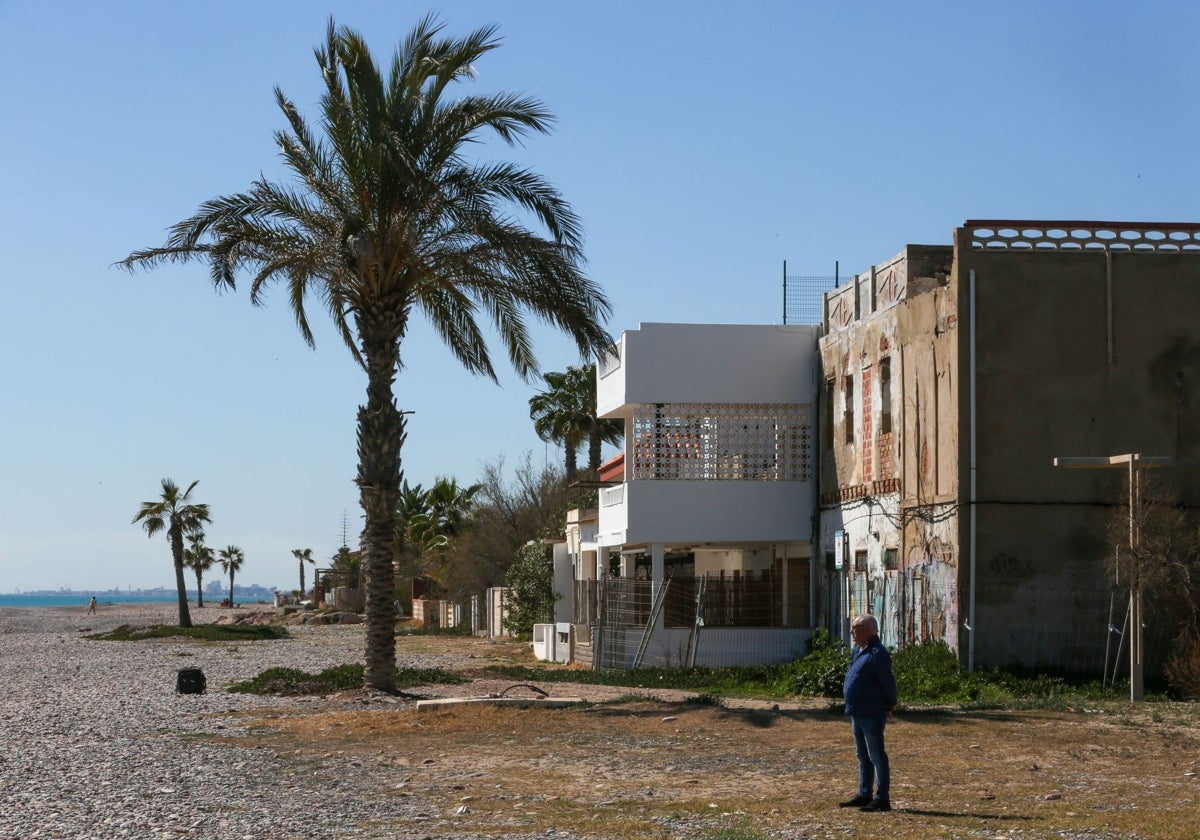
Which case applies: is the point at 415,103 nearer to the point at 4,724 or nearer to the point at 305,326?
the point at 305,326

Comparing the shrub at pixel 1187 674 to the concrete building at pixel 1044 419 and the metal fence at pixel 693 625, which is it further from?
the metal fence at pixel 693 625

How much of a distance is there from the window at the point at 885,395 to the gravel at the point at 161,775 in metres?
10.6

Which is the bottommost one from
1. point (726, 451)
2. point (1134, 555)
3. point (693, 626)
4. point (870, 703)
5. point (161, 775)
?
point (161, 775)

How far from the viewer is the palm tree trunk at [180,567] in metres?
60.6

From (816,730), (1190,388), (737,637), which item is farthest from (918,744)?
(737,637)

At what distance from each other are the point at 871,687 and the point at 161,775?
7167 millimetres

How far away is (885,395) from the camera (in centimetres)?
2777

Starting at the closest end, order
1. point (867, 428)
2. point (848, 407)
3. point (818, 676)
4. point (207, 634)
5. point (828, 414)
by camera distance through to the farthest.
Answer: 1. point (818, 676)
2. point (867, 428)
3. point (848, 407)
4. point (828, 414)
5. point (207, 634)

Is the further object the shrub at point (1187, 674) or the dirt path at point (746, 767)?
the shrub at point (1187, 674)

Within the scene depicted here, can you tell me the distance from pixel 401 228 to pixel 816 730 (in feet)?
32.6

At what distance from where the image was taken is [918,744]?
16.2 meters

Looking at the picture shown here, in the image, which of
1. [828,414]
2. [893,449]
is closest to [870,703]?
[893,449]

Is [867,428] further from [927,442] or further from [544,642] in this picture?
[544,642]

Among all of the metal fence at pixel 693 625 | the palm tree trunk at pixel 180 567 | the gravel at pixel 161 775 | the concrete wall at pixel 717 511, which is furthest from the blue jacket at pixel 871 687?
the palm tree trunk at pixel 180 567
